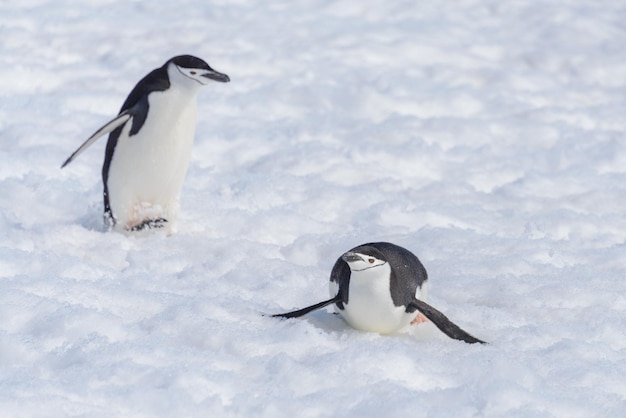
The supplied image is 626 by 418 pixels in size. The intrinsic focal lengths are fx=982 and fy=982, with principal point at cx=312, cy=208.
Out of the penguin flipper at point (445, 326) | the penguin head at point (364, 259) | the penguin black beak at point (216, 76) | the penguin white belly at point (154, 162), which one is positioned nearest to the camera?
→ the penguin head at point (364, 259)

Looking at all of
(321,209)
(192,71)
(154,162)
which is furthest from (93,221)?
(321,209)

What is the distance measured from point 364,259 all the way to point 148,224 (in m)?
1.43

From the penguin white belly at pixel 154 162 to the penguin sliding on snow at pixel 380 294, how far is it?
114 centimetres

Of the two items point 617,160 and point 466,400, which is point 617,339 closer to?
point 466,400

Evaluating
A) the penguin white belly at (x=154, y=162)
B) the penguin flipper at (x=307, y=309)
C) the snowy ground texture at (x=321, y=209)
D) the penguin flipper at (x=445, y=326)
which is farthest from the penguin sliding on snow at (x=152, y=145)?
the penguin flipper at (x=445, y=326)

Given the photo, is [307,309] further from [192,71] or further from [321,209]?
[321,209]

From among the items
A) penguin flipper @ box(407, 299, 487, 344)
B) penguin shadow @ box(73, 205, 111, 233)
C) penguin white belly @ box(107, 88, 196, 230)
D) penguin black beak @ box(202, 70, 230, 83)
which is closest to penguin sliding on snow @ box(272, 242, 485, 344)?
penguin flipper @ box(407, 299, 487, 344)

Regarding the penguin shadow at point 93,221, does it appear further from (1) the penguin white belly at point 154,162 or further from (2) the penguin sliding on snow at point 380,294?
(2) the penguin sliding on snow at point 380,294

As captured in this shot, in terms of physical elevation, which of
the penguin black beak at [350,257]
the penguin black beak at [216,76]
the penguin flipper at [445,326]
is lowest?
the penguin flipper at [445,326]

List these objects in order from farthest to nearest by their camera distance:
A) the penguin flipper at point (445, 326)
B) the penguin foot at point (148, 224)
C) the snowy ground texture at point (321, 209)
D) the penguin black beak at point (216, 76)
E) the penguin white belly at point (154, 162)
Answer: the penguin foot at point (148, 224) → the penguin white belly at point (154, 162) → the penguin black beak at point (216, 76) → the penguin flipper at point (445, 326) → the snowy ground texture at point (321, 209)

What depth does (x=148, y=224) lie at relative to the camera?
385 cm

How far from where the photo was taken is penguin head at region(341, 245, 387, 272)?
2.63 m

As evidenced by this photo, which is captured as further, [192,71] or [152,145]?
[152,145]

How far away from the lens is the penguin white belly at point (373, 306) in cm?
271
